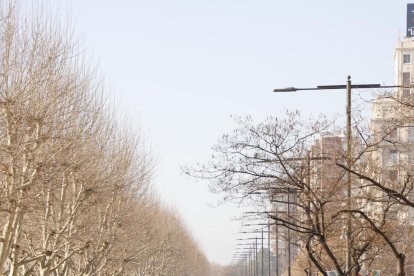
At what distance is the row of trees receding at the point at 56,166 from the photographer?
2639 centimetres

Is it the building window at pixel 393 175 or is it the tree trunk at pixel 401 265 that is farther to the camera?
the building window at pixel 393 175

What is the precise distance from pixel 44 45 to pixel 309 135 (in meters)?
7.92

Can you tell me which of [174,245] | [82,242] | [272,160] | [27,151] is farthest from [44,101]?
[174,245]

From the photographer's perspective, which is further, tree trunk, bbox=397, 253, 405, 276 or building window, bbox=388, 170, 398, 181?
building window, bbox=388, 170, 398, 181

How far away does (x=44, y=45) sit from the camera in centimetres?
2938

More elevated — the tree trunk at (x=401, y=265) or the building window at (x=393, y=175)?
the building window at (x=393, y=175)

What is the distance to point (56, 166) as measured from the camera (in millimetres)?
28438

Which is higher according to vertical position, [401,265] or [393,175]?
[393,175]

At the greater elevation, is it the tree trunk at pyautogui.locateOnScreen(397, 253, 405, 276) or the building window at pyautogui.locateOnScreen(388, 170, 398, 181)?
the building window at pyautogui.locateOnScreen(388, 170, 398, 181)

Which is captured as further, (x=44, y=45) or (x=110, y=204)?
(x=110, y=204)

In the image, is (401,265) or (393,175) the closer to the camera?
(401,265)

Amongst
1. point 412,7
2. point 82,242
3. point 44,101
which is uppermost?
point 412,7

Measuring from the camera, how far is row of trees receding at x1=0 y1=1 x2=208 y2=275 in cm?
2639

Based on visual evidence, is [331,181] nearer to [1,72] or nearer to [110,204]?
[1,72]
